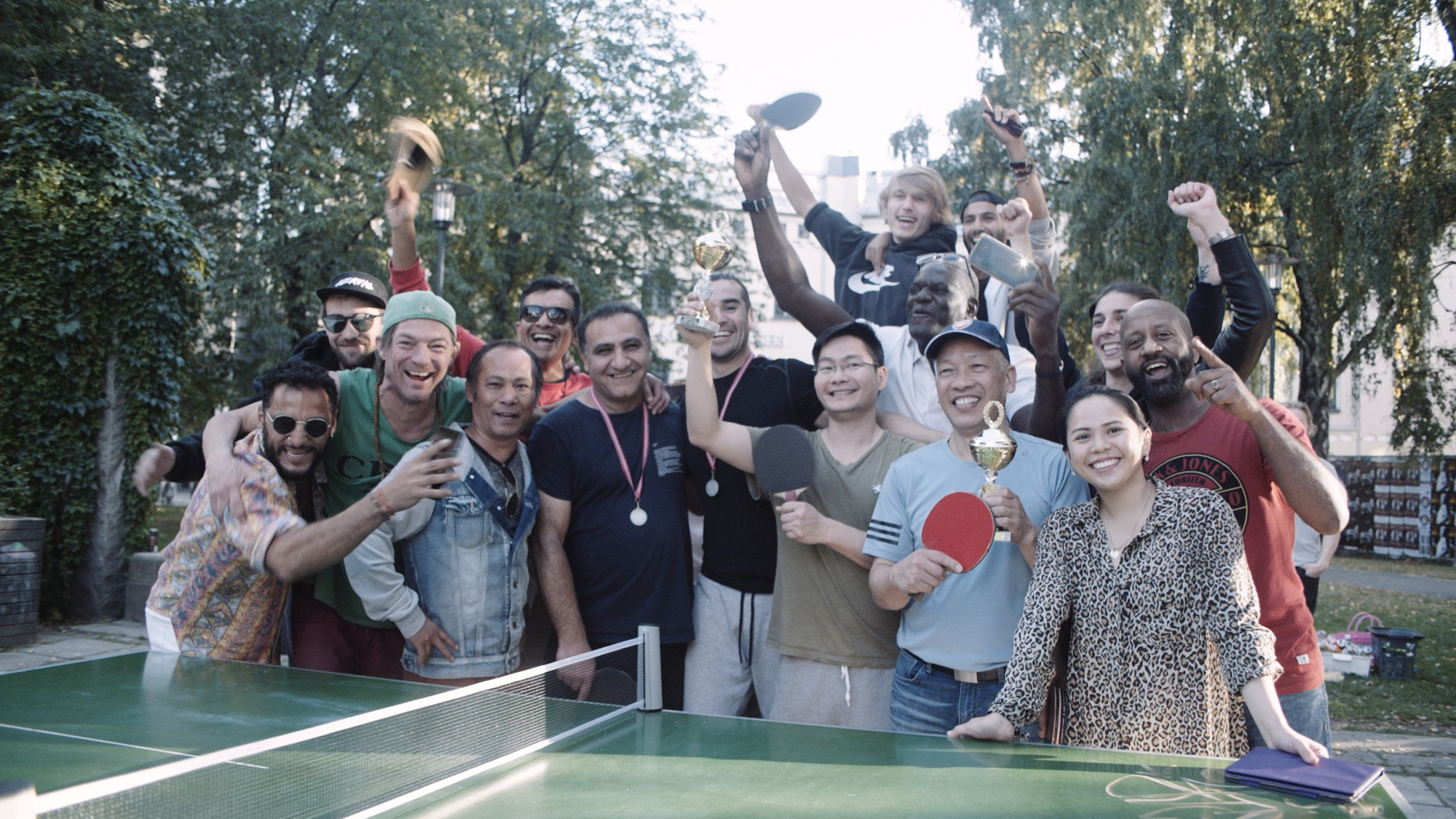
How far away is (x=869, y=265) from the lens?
17.7 ft

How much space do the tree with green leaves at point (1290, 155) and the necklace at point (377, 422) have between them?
44.0ft

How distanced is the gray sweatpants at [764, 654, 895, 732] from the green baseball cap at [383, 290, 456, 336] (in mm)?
2073

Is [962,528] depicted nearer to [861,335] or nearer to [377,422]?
[861,335]

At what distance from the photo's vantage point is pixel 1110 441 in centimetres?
304

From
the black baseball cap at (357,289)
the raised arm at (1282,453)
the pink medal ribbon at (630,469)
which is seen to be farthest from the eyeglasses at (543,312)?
the raised arm at (1282,453)

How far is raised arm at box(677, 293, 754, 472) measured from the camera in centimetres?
381

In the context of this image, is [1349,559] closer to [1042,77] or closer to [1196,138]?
[1196,138]

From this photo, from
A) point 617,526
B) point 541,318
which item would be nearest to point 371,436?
point 617,526

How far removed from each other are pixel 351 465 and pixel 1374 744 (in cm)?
690

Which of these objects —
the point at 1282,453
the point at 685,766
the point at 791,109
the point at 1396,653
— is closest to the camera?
the point at 685,766

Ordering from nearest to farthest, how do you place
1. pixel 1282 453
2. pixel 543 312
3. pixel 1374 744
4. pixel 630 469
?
pixel 1282 453, pixel 630 469, pixel 543 312, pixel 1374 744

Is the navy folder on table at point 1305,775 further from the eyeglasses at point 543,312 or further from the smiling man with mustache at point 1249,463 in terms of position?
the eyeglasses at point 543,312

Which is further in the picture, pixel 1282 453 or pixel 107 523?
pixel 107 523

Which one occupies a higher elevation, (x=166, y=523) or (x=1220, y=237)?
(x=1220, y=237)
